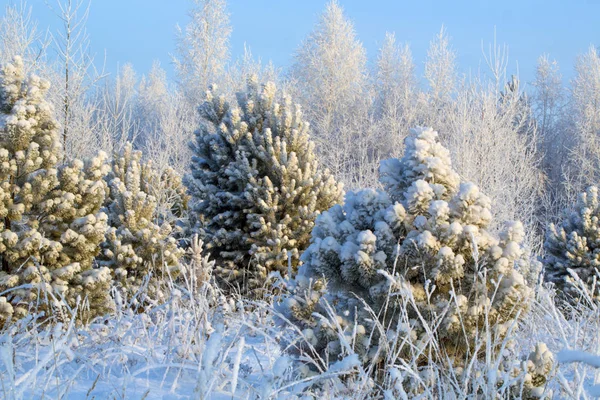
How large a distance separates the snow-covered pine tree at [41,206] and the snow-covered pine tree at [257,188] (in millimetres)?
3009

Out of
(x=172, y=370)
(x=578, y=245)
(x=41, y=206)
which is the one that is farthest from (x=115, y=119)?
(x=172, y=370)

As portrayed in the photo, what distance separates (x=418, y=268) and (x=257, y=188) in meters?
6.74

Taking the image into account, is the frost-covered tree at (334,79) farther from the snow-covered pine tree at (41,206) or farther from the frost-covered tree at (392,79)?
the snow-covered pine tree at (41,206)

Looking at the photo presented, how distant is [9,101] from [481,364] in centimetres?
678

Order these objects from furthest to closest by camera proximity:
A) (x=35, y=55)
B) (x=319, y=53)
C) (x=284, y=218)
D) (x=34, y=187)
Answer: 1. (x=319, y=53)
2. (x=35, y=55)
3. (x=284, y=218)
4. (x=34, y=187)

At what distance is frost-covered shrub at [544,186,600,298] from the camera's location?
1096 cm

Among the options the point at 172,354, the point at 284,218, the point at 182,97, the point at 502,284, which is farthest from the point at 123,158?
the point at 182,97

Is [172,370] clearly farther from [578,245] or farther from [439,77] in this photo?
[439,77]

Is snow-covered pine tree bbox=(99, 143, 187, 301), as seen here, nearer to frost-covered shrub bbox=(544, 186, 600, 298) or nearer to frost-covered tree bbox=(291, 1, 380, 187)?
frost-covered shrub bbox=(544, 186, 600, 298)

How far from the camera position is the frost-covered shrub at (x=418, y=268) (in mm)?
3350

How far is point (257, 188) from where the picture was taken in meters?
10.1

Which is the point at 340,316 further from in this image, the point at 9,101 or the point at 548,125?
the point at 548,125

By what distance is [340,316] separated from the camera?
3.48 metres

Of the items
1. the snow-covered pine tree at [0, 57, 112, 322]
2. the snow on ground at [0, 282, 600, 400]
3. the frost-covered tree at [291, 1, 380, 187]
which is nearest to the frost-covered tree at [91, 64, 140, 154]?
the snow-covered pine tree at [0, 57, 112, 322]
